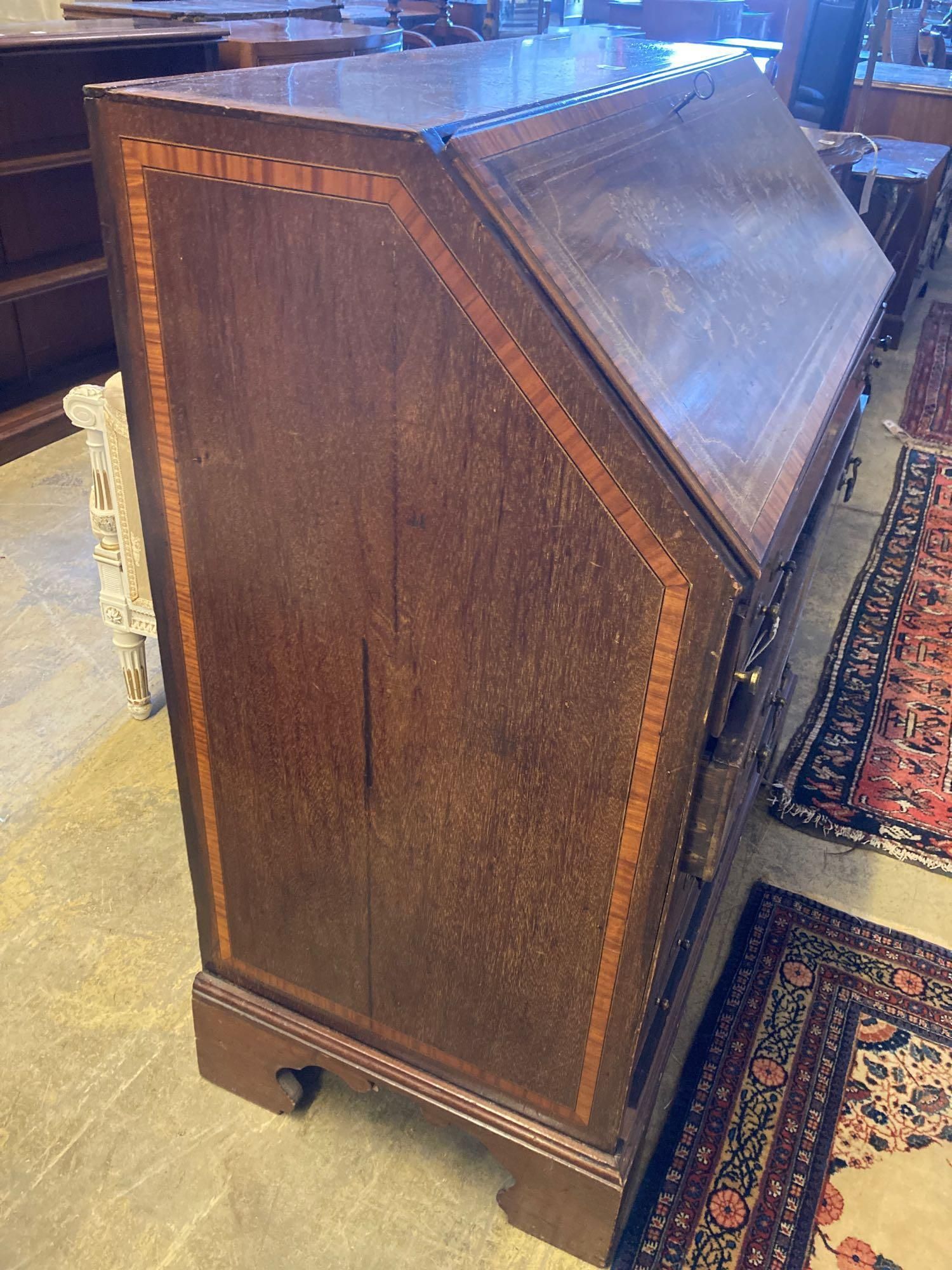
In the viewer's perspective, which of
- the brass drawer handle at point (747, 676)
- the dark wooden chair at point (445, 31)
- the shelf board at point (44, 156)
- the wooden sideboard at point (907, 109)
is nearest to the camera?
the brass drawer handle at point (747, 676)

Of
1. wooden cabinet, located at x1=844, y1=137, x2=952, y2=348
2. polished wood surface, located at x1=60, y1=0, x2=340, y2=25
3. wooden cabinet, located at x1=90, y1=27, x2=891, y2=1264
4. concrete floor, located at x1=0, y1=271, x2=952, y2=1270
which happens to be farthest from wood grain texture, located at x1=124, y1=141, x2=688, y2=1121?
polished wood surface, located at x1=60, y1=0, x2=340, y2=25

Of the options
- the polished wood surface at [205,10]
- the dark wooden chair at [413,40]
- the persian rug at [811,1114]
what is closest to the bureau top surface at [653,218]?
the persian rug at [811,1114]

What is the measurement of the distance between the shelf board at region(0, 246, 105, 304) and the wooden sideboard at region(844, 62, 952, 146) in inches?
159

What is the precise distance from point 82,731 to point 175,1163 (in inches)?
44.8

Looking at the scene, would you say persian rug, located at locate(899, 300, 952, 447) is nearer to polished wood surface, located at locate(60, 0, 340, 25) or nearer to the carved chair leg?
the carved chair leg

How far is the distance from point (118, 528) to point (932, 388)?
12.7ft

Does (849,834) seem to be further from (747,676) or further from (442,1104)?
(747,676)

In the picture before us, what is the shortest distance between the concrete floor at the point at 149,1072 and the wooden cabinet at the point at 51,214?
1.62 meters

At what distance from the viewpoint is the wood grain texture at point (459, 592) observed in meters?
0.89

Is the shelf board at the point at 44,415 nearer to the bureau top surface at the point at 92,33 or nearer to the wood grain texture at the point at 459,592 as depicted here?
the bureau top surface at the point at 92,33

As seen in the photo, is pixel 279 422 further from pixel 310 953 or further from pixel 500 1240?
pixel 500 1240

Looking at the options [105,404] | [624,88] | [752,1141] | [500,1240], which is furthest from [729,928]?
[105,404]

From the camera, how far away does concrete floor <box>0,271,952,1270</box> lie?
1394 millimetres

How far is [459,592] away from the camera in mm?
1053
